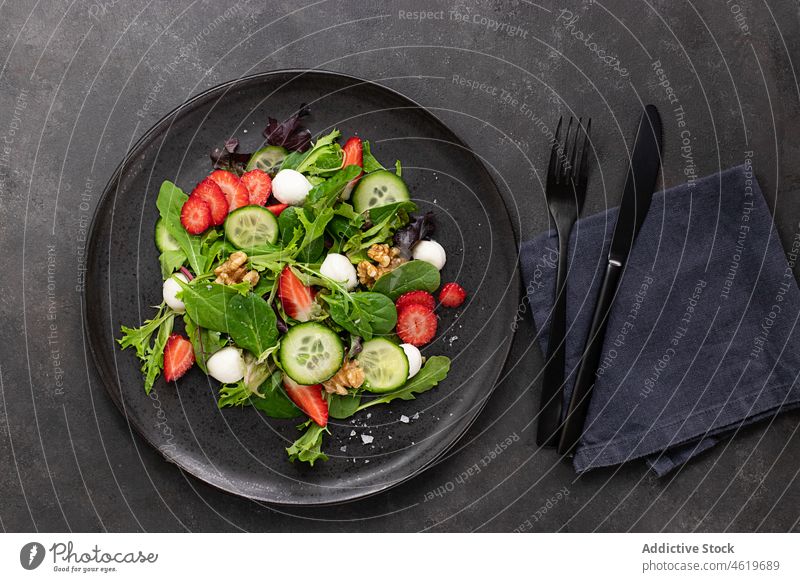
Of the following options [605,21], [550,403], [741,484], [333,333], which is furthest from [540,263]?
[741,484]

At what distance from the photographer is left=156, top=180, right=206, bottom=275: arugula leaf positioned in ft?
4.04

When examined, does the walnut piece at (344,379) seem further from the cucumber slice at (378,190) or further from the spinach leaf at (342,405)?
the cucumber slice at (378,190)

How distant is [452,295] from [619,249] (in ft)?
1.24

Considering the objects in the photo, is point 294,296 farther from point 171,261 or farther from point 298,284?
point 171,261

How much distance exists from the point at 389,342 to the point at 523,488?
1.53 feet

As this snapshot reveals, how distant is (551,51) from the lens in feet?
4.42

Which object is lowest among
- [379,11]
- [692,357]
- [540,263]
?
[692,357]

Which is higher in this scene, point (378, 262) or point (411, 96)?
point (411, 96)

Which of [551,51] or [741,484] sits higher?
[551,51]

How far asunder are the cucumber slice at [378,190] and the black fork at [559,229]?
34cm

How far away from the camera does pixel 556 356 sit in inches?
51.1

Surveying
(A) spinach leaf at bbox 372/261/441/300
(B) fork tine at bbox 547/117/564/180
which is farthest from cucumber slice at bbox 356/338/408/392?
(B) fork tine at bbox 547/117/564/180

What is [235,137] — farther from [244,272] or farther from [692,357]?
[692,357]

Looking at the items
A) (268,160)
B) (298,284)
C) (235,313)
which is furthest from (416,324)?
(268,160)
